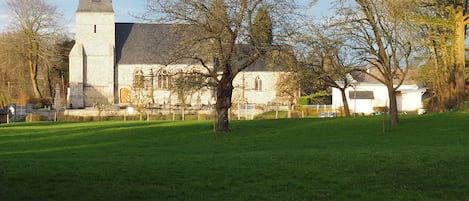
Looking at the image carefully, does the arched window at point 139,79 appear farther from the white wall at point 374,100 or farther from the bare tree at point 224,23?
the white wall at point 374,100

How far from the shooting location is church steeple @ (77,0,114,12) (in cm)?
7538

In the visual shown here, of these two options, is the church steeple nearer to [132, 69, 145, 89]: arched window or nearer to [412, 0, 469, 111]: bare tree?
[132, 69, 145, 89]: arched window

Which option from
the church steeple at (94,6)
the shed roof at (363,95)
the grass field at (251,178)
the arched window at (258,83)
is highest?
the church steeple at (94,6)

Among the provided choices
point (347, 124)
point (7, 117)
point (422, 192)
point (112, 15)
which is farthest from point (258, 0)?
point (112, 15)

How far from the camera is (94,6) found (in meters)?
75.6

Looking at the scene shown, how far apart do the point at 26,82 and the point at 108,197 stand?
67.9 meters

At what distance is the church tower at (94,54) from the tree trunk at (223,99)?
158 ft

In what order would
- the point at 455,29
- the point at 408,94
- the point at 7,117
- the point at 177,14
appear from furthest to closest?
the point at 408,94 < the point at 7,117 < the point at 455,29 < the point at 177,14

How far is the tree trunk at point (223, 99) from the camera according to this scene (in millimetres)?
28391

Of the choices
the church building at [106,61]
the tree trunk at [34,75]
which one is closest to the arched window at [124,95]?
the church building at [106,61]

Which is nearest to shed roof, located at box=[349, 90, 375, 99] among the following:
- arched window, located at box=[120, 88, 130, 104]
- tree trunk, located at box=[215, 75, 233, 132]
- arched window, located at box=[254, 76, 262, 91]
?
arched window, located at box=[254, 76, 262, 91]

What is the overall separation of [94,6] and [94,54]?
18.1ft

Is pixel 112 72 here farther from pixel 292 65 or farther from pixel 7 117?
pixel 292 65

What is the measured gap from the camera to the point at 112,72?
3019 inches
